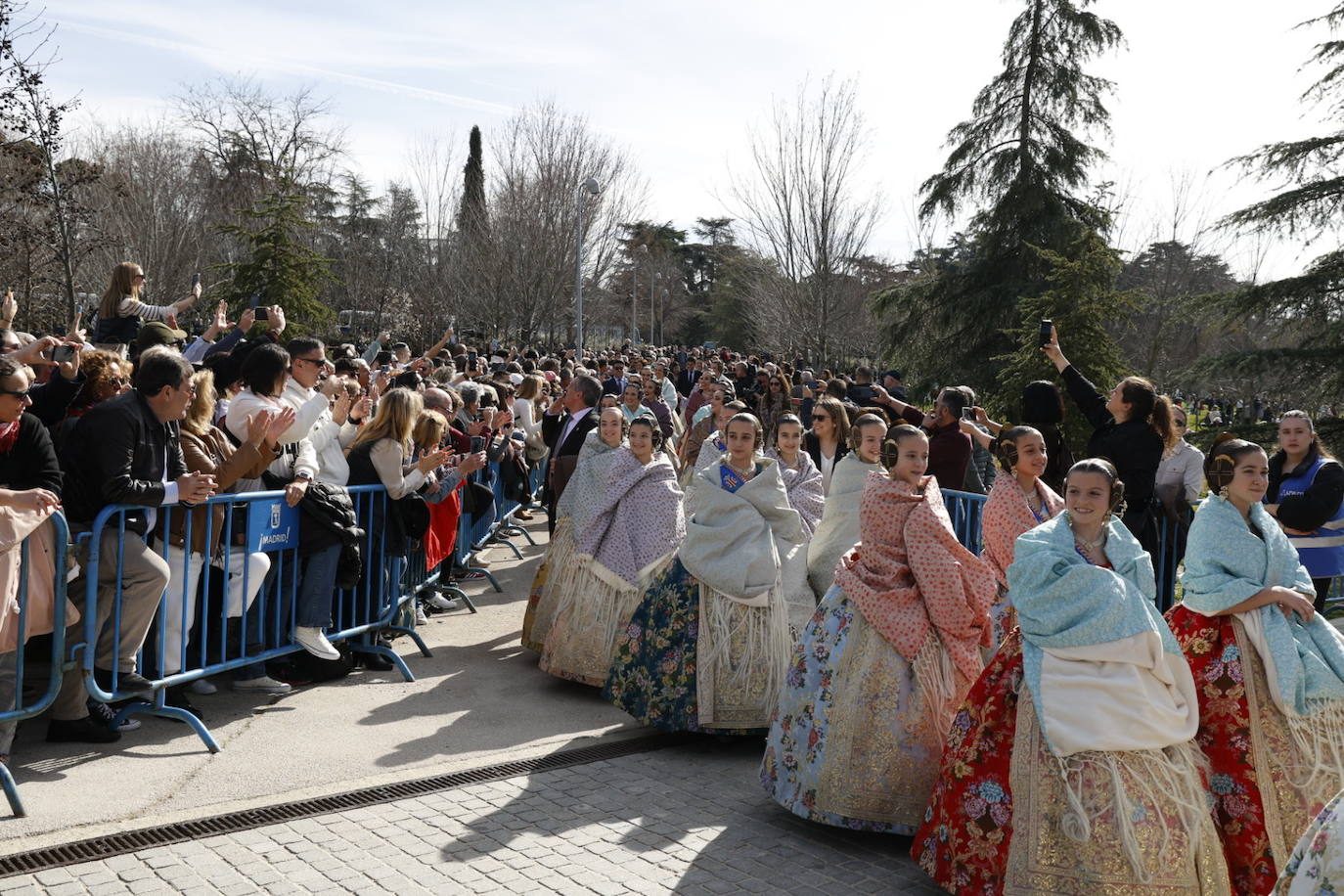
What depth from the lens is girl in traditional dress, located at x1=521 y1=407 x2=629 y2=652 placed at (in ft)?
23.2

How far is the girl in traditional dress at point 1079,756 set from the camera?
368 cm

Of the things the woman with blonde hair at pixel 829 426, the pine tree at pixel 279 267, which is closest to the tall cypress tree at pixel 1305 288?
the woman with blonde hair at pixel 829 426

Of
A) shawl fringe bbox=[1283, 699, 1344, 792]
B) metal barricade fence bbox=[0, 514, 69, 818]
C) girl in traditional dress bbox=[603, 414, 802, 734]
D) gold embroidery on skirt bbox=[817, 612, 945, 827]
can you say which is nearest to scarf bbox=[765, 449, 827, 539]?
girl in traditional dress bbox=[603, 414, 802, 734]

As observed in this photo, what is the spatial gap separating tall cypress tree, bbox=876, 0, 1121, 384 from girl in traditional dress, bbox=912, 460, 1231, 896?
54.5ft

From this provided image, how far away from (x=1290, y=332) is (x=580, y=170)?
20828mm

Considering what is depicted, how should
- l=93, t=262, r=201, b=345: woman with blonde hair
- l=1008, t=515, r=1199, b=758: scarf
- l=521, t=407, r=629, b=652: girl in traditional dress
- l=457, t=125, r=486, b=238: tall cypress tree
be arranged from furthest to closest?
l=457, t=125, r=486, b=238: tall cypress tree → l=93, t=262, r=201, b=345: woman with blonde hair → l=521, t=407, r=629, b=652: girl in traditional dress → l=1008, t=515, r=1199, b=758: scarf

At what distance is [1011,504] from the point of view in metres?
5.45

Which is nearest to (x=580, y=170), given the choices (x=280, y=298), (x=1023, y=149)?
(x=280, y=298)

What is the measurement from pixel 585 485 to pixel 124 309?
4.09 m

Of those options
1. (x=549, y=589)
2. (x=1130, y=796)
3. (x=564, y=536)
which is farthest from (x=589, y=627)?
(x=1130, y=796)

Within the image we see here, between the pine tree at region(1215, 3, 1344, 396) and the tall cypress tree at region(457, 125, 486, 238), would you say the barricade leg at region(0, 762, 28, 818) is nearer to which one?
the pine tree at region(1215, 3, 1344, 396)

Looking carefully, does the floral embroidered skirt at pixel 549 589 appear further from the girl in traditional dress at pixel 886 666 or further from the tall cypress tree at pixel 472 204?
the tall cypress tree at pixel 472 204

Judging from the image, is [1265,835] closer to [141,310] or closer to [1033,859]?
[1033,859]

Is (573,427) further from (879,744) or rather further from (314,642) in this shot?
(879,744)
